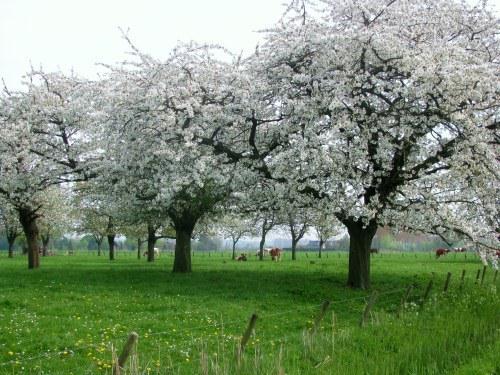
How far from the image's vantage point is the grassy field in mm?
10867

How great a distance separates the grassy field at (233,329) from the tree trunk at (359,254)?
31.3 inches

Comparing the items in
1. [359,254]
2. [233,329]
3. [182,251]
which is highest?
[359,254]

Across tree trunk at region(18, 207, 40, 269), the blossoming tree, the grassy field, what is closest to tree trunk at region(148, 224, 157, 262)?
tree trunk at region(18, 207, 40, 269)

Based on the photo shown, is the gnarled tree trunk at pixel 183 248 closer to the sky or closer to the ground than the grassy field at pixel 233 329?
closer to the sky

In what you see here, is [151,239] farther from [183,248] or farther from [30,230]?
[183,248]

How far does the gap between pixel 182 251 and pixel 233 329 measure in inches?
A: 686

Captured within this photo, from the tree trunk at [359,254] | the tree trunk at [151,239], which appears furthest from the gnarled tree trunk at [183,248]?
the tree trunk at [151,239]

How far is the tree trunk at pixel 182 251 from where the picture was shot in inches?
1275

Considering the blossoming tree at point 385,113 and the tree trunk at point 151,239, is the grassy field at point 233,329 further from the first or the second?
the tree trunk at point 151,239

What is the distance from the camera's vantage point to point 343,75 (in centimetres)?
2097

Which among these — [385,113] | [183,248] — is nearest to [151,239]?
[183,248]

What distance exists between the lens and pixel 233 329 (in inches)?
607

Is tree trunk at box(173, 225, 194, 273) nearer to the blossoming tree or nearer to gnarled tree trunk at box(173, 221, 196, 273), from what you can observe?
gnarled tree trunk at box(173, 221, 196, 273)

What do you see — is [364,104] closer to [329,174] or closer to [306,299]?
[329,174]
